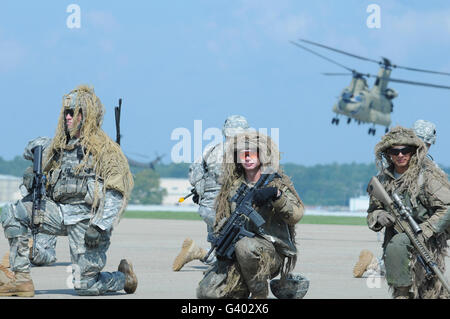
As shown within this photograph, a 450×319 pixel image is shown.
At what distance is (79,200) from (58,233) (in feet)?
1.30

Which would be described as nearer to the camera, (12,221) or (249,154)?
(249,154)

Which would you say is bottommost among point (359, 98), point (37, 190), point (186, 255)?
point (359, 98)

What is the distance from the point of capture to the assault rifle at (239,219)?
26.3 feet

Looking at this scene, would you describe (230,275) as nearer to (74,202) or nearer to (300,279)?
(300,279)

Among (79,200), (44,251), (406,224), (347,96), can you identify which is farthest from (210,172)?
(347,96)

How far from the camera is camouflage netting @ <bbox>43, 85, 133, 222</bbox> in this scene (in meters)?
9.32

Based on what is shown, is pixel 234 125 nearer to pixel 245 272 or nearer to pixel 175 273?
pixel 175 273

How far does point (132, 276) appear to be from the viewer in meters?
9.60

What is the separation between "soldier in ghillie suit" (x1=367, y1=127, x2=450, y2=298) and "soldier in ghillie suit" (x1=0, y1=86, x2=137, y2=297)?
258 centimetres

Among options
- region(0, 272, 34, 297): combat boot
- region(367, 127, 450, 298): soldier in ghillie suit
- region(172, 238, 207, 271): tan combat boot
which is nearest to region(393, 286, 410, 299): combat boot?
region(367, 127, 450, 298): soldier in ghillie suit

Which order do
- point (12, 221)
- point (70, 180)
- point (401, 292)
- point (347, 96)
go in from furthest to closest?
point (347, 96), point (70, 180), point (12, 221), point (401, 292)

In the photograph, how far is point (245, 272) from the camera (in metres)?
8.09
